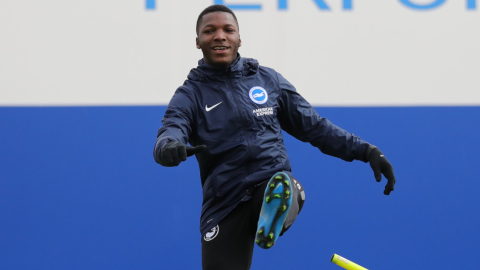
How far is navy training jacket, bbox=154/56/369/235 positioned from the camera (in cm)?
179

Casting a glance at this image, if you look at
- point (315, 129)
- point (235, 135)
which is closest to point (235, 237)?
point (235, 135)

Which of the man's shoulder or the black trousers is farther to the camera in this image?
the man's shoulder

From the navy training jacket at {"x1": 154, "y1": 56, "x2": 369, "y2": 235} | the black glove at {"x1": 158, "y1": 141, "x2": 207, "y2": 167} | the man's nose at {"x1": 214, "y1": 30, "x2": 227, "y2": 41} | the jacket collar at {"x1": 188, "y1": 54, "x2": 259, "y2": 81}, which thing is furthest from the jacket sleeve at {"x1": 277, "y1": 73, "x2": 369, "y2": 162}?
the black glove at {"x1": 158, "y1": 141, "x2": 207, "y2": 167}

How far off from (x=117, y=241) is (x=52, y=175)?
48 centimetres

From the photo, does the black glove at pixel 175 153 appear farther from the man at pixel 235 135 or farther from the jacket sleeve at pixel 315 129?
the jacket sleeve at pixel 315 129

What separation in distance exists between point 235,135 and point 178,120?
0.60 ft

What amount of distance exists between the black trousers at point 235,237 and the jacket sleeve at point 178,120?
27 cm

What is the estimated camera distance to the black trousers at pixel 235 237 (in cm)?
173

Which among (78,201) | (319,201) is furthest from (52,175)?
(319,201)

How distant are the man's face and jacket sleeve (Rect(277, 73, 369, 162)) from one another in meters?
0.20

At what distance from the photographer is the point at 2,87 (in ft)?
10.2

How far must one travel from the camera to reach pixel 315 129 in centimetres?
197

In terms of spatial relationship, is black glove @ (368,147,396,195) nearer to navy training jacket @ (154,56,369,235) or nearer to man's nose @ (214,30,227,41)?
navy training jacket @ (154,56,369,235)

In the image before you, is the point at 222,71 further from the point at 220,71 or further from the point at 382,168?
the point at 382,168
